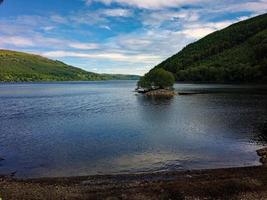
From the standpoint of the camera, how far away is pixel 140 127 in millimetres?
67812

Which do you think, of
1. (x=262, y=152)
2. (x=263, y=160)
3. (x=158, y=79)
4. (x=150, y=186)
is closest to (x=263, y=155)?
(x=262, y=152)

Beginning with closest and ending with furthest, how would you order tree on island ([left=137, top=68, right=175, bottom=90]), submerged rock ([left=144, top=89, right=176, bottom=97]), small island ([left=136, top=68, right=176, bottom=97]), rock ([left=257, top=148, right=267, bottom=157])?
rock ([left=257, top=148, right=267, bottom=157]) → submerged rock ([left=144, top=89, right=176, bottom=97]) → small island ([left=136, top=68, right=176, bottom=97]) → tree on island ([left=137, top=68, right=175, bottom=90])

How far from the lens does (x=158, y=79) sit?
549ft

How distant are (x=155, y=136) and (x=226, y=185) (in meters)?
27.8

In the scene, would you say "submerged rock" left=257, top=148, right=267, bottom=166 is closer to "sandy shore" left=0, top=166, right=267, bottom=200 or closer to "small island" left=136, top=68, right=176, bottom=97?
"sandy shore" left=0, top=166, right=267, bottom=200

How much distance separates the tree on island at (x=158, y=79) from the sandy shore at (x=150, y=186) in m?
132

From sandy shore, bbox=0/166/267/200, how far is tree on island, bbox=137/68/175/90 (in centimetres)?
13163

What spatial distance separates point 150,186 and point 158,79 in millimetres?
138816

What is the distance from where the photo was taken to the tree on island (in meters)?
166

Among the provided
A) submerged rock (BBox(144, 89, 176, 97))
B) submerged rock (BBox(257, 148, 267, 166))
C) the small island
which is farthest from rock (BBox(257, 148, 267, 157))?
the small island

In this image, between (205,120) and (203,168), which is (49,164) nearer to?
(203,168)

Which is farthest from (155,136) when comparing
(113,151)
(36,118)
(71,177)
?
(36,118)

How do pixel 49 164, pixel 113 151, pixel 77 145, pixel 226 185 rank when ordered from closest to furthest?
1. pixel 226 185
2. pixel 49 164
3. pixel 113 151
4. pixel 77 145

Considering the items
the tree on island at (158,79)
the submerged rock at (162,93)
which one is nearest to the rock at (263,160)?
the submerged rock at (162,93)
